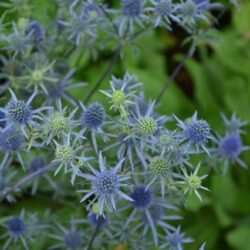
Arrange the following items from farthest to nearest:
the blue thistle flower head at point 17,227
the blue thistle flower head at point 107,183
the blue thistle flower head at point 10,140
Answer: the blue thistle flower head at point 17,227
the blue thistle flower head at point 10,140
the blue thistle flower head at point 107,183

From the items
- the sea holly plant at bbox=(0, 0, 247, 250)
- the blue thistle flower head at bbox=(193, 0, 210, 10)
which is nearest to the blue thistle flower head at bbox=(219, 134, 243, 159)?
the sea holly plant at bbox=(0, 0, 247, 250)

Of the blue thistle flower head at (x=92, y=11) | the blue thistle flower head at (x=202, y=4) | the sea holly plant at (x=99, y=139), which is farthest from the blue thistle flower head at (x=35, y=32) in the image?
the blue thistle flower head at (x=202, y=4)

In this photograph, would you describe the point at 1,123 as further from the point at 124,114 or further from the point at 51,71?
the point at 124,114

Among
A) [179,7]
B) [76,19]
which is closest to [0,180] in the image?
[76,19]

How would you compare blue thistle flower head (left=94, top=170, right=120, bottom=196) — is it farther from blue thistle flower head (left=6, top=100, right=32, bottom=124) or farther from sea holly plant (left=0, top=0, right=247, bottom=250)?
blue thistle flower head (left=6, top=100, right=32, bottom=124)

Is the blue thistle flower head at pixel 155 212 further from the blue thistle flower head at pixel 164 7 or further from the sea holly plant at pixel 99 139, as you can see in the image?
the blue thistle flower head at pixel 164 7

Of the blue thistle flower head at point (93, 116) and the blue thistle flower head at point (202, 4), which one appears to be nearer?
the blue thistle flower head at point (93, 116)
